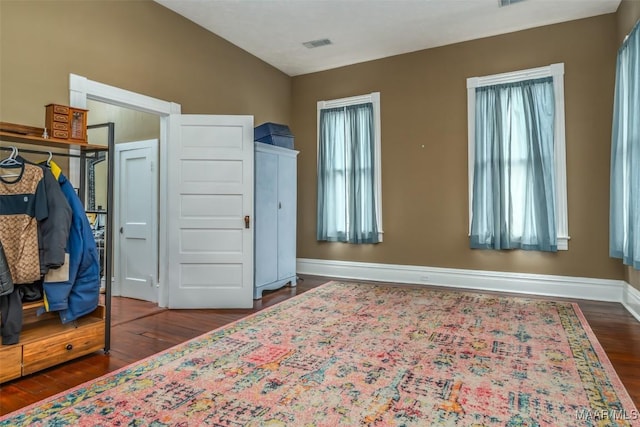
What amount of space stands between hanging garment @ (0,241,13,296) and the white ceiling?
10.1 ft

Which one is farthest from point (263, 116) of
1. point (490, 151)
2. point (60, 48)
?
point (490, 151)

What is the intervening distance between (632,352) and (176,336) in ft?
11.9

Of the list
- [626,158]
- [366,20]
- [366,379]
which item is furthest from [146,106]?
[626,158]

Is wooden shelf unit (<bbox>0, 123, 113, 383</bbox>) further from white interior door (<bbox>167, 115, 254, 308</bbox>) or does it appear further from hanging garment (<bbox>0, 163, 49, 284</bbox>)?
white interior door (<bbox>167, 115, 254, 308</bbox>)

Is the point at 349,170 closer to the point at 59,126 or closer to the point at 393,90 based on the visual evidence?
the point at 393,90

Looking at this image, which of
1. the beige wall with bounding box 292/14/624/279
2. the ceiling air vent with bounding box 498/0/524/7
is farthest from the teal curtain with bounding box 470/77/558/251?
the ceiling air vent with bounding box 498/0/524/7

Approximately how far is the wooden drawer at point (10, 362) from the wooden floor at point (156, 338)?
0.07 meters

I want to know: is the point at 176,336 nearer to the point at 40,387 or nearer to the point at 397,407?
the point at 40,387

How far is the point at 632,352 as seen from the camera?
282 cm

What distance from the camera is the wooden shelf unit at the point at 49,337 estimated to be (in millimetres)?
2340

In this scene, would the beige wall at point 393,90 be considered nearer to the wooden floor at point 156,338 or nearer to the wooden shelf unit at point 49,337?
the wooden shelf unit at point 49,337

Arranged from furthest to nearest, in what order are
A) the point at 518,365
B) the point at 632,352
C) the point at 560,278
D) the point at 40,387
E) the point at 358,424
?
the point at 560,278 < the point at 632,352 < the point at 518,365 < the point at 40,387 < the point at 358,424

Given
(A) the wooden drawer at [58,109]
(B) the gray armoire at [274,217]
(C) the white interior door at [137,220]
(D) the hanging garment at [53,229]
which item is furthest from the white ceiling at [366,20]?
(D) the hanging garment at [53,229]

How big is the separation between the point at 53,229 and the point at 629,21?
5.61 metres
